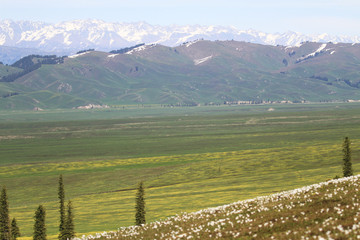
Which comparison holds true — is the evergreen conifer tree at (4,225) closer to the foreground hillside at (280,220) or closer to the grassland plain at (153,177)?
the grassland plain at (153,177)

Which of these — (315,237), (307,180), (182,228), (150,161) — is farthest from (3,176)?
(315,237)

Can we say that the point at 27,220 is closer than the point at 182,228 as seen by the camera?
No

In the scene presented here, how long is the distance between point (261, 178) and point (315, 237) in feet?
299

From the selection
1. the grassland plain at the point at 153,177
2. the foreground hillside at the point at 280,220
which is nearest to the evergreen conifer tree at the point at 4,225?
the grassland plain at the point at 153,177

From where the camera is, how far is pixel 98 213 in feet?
288

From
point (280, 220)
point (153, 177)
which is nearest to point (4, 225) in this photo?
point (280, 220)

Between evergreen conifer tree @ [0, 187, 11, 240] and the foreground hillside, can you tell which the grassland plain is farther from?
the foreground hillside

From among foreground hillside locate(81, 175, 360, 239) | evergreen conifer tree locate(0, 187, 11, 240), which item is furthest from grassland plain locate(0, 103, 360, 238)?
foreground hillside locate(81, 175, 360, 239)

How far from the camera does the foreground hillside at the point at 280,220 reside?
1145 inches

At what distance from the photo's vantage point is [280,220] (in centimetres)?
3266

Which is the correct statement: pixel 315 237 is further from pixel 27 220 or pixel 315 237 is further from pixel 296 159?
pixel 296 159

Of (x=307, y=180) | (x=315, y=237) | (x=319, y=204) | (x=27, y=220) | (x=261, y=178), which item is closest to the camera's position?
(x=315, y=237)

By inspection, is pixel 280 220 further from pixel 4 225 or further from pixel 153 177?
pixel 153 177

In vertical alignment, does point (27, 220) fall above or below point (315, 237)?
below
